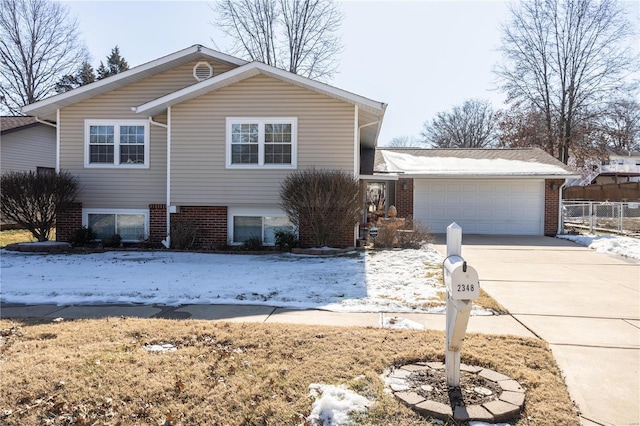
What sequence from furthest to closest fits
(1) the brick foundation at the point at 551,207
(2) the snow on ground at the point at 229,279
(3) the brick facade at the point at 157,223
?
1. (1) the brick foundation at the point at 551,207
2. (3) the brick facade at the point at 157,223
3. (2) the snow on ground at the point at 229,279

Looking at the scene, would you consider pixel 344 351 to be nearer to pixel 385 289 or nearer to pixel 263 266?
pixel 385 289

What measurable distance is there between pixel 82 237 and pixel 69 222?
2.51ft

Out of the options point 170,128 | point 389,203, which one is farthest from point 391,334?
point 389,203

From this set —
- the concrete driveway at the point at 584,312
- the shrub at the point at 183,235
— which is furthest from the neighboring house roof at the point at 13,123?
the concrete driveway at the point at 584,312

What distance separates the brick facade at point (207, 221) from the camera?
1203cm

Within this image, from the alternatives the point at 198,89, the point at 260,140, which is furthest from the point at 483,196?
the point at 198,89

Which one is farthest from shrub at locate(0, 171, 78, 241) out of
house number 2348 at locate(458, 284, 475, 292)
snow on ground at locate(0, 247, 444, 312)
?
house number 2348 at locate(458, 284, 475, 292)

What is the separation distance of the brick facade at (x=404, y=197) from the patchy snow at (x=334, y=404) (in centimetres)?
1472

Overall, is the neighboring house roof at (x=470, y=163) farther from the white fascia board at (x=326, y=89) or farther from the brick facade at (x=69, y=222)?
the brick facade at (x=69, y=222)

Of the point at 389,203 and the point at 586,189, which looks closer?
the point at 389,203

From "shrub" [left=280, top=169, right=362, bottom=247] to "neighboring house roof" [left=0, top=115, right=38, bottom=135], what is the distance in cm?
1314

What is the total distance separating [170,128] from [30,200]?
4046 millimetres

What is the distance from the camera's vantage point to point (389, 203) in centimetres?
1839

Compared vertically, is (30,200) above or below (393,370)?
above
